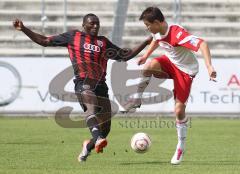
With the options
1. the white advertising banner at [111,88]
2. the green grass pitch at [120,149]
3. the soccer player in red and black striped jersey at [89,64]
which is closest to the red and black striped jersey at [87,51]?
the soccer player in red and black striped jersey at [89,64]

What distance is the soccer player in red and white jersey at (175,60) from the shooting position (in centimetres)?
1105

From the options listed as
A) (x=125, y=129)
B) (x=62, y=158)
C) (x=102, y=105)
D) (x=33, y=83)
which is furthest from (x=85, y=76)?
(x=33, y=83)

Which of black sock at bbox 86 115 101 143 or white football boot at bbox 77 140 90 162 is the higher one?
black sock at bbox 86 115 101 143

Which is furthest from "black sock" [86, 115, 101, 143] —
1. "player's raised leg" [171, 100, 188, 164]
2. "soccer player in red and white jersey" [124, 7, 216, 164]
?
"player's raised leg" [171, 100, 188, 164]

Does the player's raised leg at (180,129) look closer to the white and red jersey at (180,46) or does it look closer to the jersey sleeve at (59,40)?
the white and red jersey at (180,46)

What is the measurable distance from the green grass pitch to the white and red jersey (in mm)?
1518

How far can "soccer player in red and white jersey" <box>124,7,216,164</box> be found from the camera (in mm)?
11047

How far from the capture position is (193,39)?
11.0m

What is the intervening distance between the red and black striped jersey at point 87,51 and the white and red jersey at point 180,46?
2.85ft

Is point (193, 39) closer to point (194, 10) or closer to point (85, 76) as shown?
point (85, 76)

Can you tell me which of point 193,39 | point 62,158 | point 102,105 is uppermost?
point 193,39

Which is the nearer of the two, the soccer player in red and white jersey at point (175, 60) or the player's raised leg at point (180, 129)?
the soccer player in red and white jersey at point (175, 60)

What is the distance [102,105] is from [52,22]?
1653cm

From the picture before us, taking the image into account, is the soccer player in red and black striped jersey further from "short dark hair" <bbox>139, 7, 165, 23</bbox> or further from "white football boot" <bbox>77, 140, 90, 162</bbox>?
"short dark hair" <bbox>139, 7, 165, 23</bbox>
